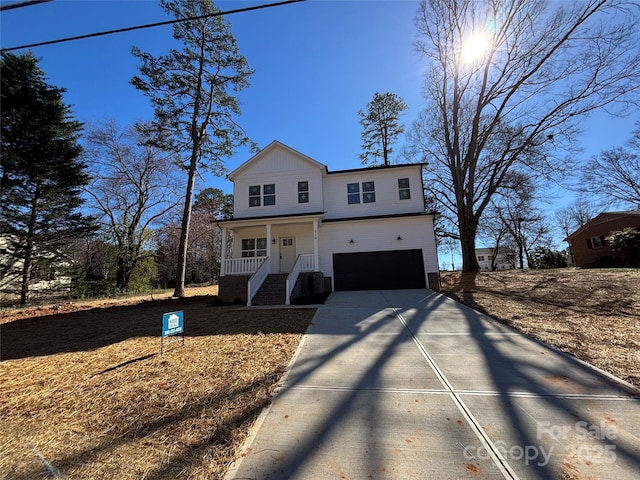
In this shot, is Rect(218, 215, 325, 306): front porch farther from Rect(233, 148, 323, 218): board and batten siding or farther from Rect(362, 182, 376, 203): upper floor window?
Rect(362, 182, 376, 203): upper floor window

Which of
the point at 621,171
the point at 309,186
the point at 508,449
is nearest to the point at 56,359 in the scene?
the point at 508,449

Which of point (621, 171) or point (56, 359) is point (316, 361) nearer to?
point (56, 359)

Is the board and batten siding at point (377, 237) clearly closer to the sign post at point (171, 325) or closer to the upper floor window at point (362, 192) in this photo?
the upper floor window at point (362, 192)

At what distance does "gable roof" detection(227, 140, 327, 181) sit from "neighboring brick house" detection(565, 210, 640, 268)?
2620cm

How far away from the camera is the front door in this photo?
45.6 ft

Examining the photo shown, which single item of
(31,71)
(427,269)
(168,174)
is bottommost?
(427,269)

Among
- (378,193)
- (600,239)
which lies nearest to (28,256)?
(378,193)

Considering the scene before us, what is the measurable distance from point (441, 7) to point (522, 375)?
2012cm

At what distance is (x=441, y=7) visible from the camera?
50.1ft

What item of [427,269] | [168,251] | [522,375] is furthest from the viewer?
[168,251]

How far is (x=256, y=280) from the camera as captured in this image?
35.4ft

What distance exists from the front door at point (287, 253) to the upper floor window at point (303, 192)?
2224mm

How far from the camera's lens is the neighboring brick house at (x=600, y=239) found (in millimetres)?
23500

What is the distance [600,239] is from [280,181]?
32414 mm
